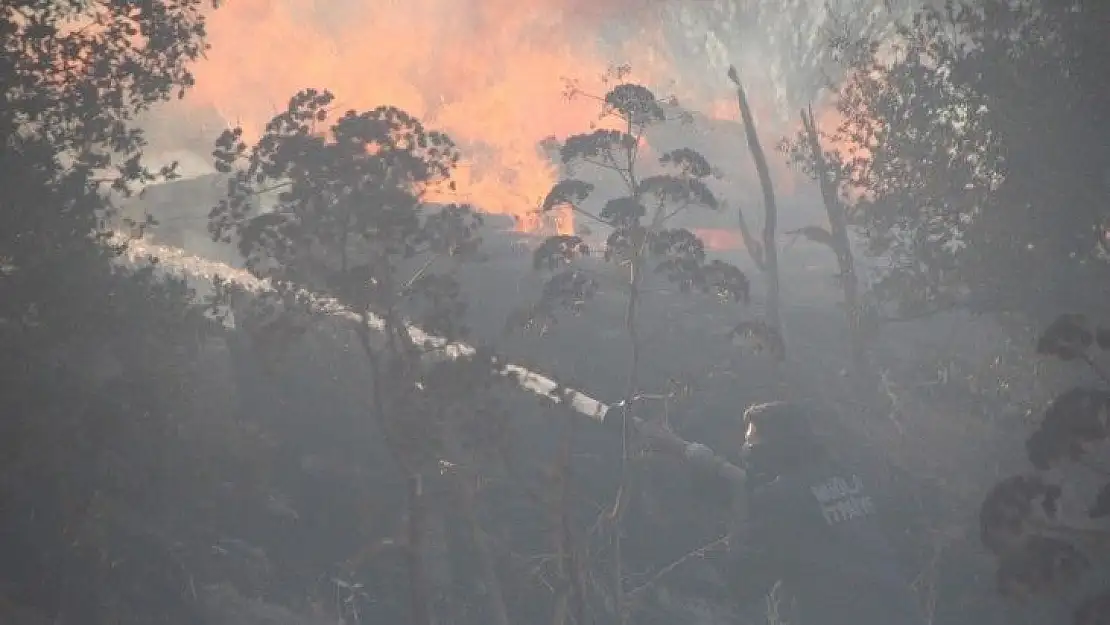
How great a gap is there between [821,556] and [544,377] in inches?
308

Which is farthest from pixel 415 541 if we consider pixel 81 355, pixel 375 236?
pixel 81 355

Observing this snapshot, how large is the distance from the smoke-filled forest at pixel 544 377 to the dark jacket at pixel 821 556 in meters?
0.07

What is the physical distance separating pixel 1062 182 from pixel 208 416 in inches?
742

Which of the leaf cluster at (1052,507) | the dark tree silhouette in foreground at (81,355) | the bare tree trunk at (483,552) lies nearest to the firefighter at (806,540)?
the bare tree trunk at (483,552)

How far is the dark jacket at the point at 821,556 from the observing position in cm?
2220

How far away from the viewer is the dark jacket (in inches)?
874

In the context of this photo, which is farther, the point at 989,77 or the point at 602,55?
the point at 602,55

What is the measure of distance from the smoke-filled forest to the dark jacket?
7cm

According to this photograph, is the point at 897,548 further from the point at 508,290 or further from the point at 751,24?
the point at 751,24

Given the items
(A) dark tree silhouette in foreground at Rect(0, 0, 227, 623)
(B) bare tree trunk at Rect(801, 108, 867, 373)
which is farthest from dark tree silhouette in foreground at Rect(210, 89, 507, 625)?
(B) bare tree trunk at Rect(801, 108, 867, 373)

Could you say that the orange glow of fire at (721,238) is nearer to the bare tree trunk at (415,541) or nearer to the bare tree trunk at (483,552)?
the bare tree trunk at (483,552)

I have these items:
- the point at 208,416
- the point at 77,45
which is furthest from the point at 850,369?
the point at 77,45

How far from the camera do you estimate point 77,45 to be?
15562mm

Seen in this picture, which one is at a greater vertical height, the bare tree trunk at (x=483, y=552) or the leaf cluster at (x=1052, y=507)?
the bare tree trunk at (x=483, y=552)
